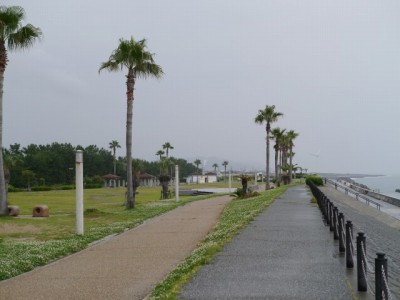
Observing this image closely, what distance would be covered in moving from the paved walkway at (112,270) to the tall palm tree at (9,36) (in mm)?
9713

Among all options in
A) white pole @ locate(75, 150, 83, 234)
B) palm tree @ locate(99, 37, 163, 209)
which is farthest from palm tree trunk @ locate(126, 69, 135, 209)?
white pole @ locate(75, 150, 83, 234)

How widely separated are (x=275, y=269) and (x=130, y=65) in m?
20.1

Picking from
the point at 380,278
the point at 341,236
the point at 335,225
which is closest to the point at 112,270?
the point at 341,236

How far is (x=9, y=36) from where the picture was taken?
22.9 meters

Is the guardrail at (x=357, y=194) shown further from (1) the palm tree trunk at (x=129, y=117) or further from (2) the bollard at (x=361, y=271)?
(2) the bollard at (x=361, y=271)

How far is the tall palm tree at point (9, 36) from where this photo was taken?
73.4 ft

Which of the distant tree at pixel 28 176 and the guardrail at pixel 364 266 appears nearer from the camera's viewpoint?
the guardrail at pixel 364 266

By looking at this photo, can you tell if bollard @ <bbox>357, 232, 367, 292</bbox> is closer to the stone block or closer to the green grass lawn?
the green grass lawn

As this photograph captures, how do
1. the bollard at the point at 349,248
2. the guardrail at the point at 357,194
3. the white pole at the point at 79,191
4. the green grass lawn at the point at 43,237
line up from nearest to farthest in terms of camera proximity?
the bollard at the point at 349,248, the green grass lawn at the point at 43,237, the white pole at the point at 79,191, the guardrail at the point at 357,194

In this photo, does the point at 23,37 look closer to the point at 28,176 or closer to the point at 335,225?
the point at 335,225

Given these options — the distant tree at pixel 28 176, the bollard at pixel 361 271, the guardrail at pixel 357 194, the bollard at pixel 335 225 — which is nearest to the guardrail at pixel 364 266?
the bollard at pixel 361 271

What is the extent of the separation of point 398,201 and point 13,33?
35.7 meters

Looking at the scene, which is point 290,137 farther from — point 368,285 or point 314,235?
point 368,285

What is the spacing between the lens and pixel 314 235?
1294cm
